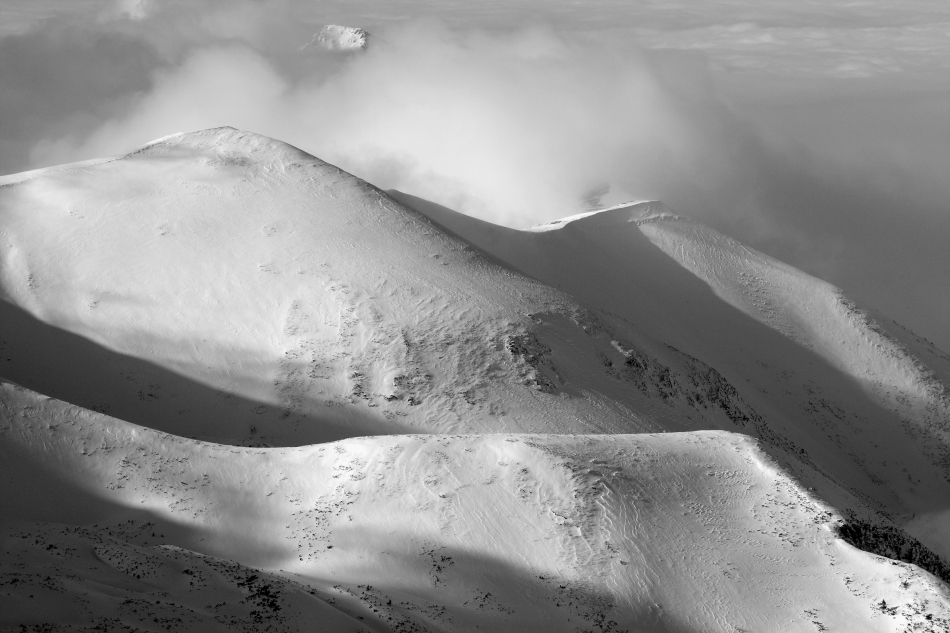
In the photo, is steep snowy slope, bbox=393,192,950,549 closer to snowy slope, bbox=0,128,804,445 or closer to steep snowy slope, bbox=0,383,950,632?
snowy slope, bbox=0,128,804,445

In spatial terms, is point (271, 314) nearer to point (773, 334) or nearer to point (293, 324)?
point (293, 324)

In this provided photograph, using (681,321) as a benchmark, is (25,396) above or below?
above

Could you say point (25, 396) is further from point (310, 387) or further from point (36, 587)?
point (36, 587)

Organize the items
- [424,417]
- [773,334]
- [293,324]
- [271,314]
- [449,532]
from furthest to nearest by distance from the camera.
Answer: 1. [773,334]
2. [271,314]
3. [293,324]
4. [424,417]
5. [449,532]

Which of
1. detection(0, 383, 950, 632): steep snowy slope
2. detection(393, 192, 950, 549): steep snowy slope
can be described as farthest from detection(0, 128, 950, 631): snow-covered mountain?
detection(393, 192, 950, 549): steep snowy slope

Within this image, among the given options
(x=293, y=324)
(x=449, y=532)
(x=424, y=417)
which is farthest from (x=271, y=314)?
(x=449, y=532)

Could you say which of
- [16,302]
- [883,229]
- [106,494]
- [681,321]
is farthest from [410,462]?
[883,229]

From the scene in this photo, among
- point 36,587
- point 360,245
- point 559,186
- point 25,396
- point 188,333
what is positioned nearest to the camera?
point 36,587
